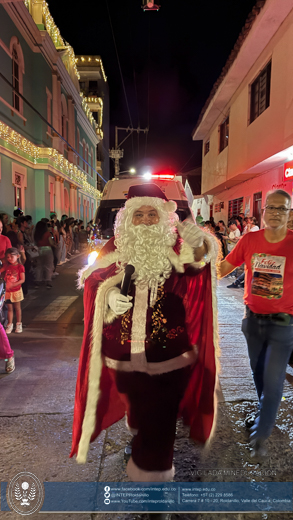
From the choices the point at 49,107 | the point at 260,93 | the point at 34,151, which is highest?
the point at 49,107

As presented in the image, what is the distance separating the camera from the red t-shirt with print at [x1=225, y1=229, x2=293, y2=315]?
7.95ft

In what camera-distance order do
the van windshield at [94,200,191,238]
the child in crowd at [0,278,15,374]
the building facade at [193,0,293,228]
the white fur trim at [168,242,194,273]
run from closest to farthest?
the white fur trim at [168,242,194,273] < the child in crowd at [0,278,15,374] < the van windshield at [94,200,191,238] < the building facade at [193,0,293,228]

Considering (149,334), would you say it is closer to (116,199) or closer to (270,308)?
(270,308)

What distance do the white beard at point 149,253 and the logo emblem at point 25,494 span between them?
4.79 ft

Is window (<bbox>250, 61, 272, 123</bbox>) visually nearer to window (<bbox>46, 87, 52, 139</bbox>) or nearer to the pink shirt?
the pink shirt

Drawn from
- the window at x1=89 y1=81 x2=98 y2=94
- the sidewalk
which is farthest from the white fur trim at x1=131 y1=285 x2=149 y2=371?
the window at x1=89 y1=81 x2=98 y2=94

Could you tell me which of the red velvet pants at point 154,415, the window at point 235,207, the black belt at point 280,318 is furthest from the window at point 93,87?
the red velvet pants at point 154,415

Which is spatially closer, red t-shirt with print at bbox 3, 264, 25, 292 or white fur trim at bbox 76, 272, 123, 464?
white fur trim at bbox 76, 272, 123, 464

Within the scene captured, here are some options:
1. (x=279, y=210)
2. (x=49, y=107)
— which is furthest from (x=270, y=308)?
(x=49, y=107)

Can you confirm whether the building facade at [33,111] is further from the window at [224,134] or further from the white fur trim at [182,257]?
the white fur trim at [182,257]

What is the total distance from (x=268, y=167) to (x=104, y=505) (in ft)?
38.5

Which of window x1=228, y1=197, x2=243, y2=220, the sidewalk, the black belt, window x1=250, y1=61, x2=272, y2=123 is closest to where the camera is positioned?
the sidewalk

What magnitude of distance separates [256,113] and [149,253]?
12076 mm

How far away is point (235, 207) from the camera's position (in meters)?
16.2
